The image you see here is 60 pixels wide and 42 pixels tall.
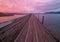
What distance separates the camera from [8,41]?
967 centimetres

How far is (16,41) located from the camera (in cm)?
976

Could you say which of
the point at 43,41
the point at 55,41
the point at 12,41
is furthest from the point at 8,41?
the point at 55,41

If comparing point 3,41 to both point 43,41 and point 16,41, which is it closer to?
point 16,41

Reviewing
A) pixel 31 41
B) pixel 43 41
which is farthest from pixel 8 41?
pixel 43 41

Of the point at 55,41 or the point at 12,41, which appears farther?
the point at 55,41

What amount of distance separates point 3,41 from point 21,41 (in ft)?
3.87

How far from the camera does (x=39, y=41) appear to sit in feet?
33.4

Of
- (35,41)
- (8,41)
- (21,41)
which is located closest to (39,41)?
(35,41)

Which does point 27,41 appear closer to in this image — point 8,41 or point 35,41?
point 35,41

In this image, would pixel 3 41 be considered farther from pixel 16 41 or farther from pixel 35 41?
pixel 35 41

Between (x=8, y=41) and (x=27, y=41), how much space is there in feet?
4.16

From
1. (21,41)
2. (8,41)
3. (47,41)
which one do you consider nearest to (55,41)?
(47,41)

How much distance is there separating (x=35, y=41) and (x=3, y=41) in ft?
7.08

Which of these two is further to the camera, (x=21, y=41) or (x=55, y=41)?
(x=55, y=41)
